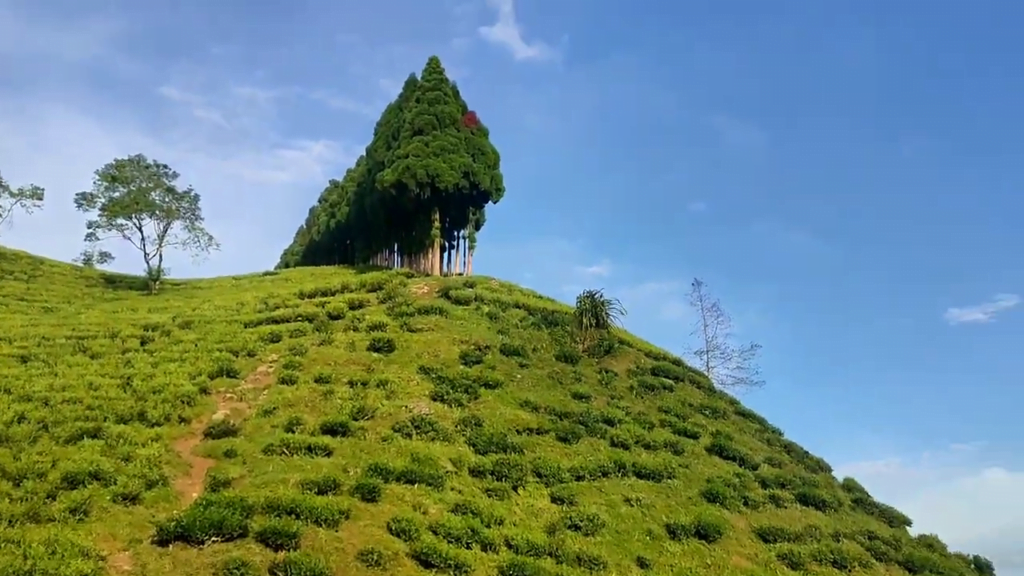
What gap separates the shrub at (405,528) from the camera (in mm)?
20266

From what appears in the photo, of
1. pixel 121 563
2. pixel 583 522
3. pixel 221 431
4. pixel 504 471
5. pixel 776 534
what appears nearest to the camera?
pixel 121 563

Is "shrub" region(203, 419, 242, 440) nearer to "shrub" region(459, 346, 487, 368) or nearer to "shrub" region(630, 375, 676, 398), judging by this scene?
"shrub" region(459, 346, 487, 368)

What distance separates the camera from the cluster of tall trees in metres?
51.6

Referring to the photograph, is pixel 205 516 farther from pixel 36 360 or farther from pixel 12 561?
pixel 36 360

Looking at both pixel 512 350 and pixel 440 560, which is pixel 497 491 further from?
pixel 512 350

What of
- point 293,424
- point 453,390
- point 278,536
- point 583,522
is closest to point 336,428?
point 293,424

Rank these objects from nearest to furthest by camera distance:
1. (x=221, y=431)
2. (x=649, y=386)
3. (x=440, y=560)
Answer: (x=440, y=560)
(x=221, y=431)
(x=649, y=386)

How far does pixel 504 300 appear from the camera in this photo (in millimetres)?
41438

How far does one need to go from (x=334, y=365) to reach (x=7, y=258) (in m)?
38.0

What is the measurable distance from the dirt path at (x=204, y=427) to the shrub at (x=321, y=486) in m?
2.85

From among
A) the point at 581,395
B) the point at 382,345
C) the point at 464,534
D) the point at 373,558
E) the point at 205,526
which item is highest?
the point at 382,345

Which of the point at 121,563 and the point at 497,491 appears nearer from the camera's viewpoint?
the point at 121,563

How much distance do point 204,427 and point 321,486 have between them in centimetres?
718

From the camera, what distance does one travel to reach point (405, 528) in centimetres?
2045
